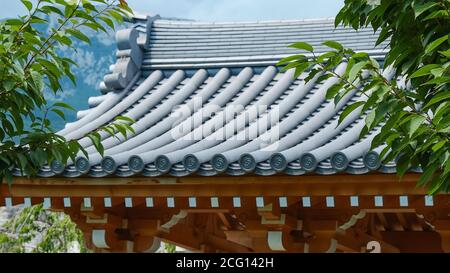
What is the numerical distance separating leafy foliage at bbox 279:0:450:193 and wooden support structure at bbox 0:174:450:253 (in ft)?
6.45

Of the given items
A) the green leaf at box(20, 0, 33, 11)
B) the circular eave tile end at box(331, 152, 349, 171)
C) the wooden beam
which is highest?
the green leaf at box(20, 0, 33, 11)

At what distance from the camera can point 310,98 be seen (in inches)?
298

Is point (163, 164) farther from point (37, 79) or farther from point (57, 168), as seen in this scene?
point (37, 79)

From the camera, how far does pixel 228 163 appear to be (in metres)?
6.00

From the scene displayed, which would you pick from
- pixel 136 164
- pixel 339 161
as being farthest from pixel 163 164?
pixel 339 161

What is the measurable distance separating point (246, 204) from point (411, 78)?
9.05ft

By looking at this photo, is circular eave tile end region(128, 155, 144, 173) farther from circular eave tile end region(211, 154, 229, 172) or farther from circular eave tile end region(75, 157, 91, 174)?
circular eave tile end region(211, 154, 229, 172)

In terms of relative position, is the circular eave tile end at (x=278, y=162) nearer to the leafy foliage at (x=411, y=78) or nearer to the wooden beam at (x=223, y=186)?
the wooden beam at (x=223, y=186)

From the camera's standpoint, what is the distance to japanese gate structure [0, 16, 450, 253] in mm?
5996

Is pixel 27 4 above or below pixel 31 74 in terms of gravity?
above

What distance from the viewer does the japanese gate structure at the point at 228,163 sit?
19.7 feet

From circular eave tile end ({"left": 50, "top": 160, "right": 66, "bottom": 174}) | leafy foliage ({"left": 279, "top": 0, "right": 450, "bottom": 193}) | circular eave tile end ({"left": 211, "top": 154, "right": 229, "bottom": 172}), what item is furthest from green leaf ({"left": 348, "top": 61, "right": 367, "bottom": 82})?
circular eave tile end ({"left": 50, "top": 160, "right": 66, "bottom": 174})

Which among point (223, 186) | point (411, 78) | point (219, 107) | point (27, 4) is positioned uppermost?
point (219, 107)

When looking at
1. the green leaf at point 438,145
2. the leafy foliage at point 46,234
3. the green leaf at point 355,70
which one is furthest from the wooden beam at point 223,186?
the leafy foliage at point 46,234
